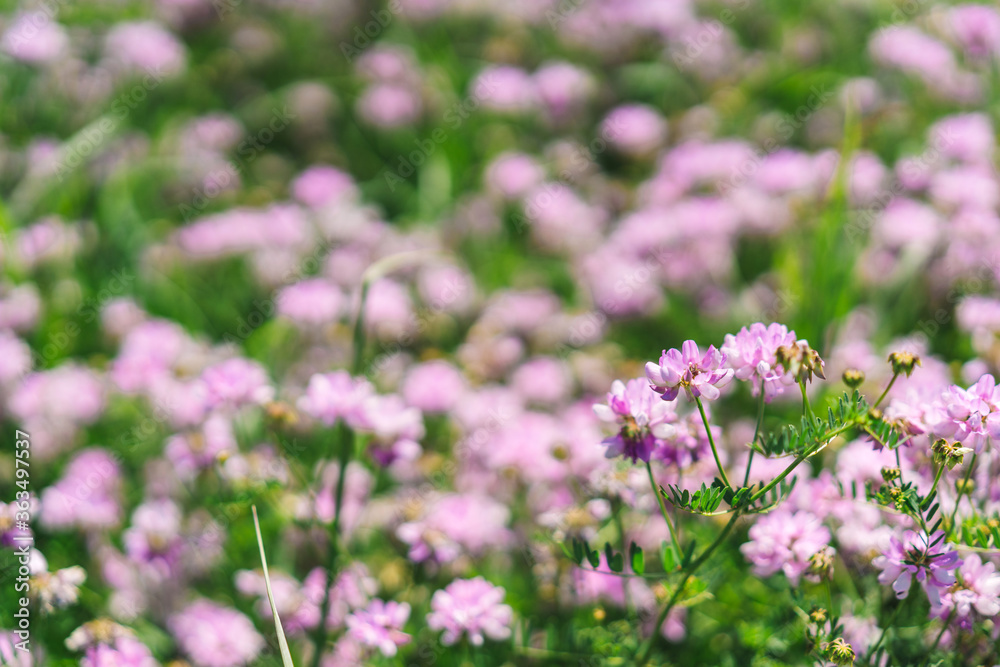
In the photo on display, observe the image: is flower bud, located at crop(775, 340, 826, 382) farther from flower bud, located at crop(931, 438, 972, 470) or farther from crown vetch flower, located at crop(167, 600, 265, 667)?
crown vetch flower, located at crop(167, 600, 265, 667)

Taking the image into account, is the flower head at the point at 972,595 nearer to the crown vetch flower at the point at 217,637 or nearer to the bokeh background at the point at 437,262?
the bokeh background at the point at 437,262

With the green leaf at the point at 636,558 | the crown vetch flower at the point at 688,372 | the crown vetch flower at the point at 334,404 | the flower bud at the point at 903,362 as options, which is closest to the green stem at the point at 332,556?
A: the crown vetch flower at the point at 334,404

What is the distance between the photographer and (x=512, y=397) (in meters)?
2.97

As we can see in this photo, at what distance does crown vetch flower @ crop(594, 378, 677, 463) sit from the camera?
156 centimetres

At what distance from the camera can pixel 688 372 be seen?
4.84 feet

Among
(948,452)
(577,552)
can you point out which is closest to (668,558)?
(577,552)

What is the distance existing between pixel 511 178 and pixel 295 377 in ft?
4.77

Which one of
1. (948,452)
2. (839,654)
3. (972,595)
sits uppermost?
(948,452)

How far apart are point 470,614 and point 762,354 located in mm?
862

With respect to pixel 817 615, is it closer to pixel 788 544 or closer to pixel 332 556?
pixel 788 544

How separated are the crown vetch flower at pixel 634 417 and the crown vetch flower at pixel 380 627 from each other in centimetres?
66

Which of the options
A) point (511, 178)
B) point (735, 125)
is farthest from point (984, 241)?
point (511, 178)

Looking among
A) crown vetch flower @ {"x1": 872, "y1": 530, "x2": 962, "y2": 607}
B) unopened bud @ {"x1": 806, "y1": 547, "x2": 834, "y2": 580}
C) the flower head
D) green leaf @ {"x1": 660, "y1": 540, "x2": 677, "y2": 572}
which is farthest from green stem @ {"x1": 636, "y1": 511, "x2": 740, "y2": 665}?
the flower head

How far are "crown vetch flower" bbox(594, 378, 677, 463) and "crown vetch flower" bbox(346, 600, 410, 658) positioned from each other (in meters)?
0.66
